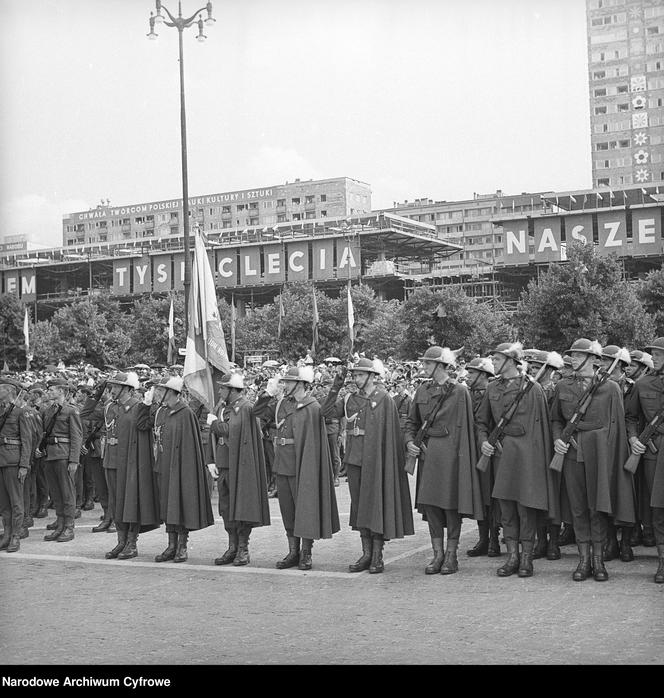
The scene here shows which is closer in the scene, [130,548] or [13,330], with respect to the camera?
[130,548]

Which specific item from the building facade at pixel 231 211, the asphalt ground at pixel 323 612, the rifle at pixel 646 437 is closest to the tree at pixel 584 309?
the asphalt ground at pixel 323 612

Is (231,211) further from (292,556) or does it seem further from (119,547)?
(292,556)

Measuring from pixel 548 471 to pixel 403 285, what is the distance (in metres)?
74.4

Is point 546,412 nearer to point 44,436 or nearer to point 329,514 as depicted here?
point 329,514

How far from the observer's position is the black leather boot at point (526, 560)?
29.5 feet

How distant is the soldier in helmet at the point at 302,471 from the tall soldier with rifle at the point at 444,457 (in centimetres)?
91

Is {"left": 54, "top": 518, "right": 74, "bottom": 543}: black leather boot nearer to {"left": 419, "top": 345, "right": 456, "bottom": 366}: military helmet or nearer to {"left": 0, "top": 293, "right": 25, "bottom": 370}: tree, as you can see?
{"left": 419, "top": 345, "right": 456, "bottom": 366}: military helmet

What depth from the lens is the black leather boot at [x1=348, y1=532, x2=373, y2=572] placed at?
9547mm

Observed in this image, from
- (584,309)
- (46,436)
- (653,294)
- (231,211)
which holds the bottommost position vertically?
(46,436)

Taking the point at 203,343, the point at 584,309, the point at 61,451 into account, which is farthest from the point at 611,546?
the point at 584,309

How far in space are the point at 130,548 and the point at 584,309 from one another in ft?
85.4

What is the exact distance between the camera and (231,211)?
12300 centimetres
